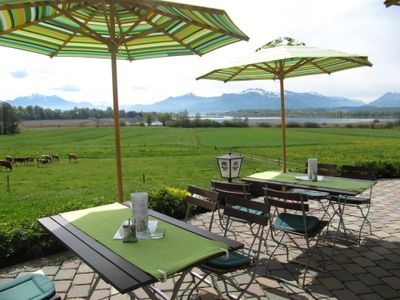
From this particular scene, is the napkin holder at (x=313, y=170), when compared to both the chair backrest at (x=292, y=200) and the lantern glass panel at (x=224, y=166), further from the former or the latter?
the lantern glass panel at (x=224, y=166)

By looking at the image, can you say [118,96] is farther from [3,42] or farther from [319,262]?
[319,262]

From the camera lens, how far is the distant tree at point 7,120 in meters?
63.2

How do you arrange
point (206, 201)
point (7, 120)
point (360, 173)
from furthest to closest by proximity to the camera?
point (7, 120)
point (360, 173)
point (206, 201)

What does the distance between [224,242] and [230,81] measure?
5.17 metres

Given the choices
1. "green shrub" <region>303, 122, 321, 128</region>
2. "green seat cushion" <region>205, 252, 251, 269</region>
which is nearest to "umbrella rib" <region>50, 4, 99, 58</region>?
"green seat cushion" <region>205, 252, 251, 269</region>

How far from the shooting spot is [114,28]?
3.92 m

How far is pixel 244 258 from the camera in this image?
3.19 meters

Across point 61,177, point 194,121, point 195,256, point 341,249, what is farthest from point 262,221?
point 194,121

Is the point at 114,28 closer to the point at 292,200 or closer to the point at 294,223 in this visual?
the point at 292,200

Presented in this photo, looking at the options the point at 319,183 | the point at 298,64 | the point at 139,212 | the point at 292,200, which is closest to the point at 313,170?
the point at 319,183

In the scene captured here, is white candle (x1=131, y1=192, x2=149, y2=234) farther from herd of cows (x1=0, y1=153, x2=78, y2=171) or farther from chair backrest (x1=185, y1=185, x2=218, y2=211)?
herd of cows (x1=0, y1=153, x2=78, y2=171)

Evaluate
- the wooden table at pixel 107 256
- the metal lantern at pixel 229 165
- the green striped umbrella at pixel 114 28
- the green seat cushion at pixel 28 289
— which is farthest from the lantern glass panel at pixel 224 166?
the green seat cushion at pixel 28 289

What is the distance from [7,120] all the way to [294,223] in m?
70.1

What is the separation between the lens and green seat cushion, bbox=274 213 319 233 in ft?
13.4
